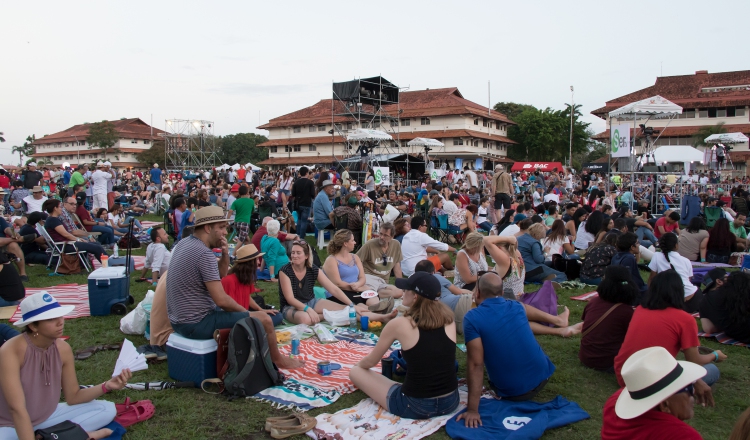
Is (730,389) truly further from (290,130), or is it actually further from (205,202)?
(290,130)

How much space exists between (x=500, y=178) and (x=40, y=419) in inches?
523

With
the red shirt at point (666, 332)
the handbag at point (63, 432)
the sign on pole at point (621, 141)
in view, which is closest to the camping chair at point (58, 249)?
the handbag at point (63, 432)

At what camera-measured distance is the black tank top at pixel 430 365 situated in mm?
3980

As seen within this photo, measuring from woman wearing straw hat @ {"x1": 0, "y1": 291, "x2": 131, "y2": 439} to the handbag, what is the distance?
2.2 inches

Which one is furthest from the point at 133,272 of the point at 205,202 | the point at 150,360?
the point at 150,360

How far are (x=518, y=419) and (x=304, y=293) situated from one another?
11.6ft

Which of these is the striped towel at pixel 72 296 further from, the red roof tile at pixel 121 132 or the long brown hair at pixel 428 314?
the red roof tile at pixel 121 132

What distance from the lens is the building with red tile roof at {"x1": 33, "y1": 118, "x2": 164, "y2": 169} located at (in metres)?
70.5

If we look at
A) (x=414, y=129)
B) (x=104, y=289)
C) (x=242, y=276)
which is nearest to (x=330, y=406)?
(x=242, y=276)

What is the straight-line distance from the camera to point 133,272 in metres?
10.1

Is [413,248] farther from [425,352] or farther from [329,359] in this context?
[425,352]

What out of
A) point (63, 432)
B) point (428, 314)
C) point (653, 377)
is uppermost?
point (653, 377)

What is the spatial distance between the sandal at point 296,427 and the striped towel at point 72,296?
450 centimetres

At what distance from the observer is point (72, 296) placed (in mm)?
8227
